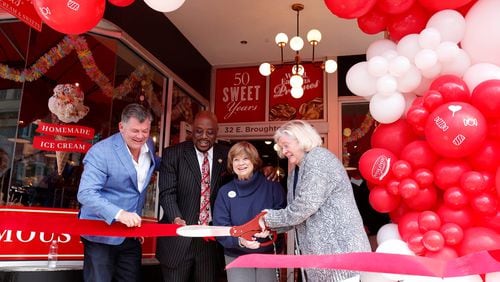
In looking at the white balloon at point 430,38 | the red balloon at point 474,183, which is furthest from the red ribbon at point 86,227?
the white balloon at point 430,38

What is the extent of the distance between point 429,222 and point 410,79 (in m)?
0.73

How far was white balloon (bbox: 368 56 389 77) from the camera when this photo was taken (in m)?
2.32

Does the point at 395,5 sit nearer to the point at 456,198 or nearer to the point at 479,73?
the point at 479,73

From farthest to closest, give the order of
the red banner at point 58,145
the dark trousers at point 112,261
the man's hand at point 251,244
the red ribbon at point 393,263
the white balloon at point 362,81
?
the red banner at point 58,145, the dark trousers at point 112,261, the man's hand at point 251,244, the white balloon at point 362,81, the red ribbon at point 393,263

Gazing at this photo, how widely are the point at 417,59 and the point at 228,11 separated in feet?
12.9

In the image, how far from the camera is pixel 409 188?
2111 mm

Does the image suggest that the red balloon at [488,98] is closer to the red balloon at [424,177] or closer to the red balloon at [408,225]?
the red balloon at [424,177]

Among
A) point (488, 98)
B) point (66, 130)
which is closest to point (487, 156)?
point (488, 98)

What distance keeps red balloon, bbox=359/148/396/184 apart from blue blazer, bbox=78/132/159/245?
1.49 meters

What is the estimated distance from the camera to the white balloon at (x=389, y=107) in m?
2.32

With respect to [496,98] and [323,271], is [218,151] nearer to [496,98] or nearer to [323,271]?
[323,271]

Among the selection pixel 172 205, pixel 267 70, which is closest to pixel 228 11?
pixel 267 70

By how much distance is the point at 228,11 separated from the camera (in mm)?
5777

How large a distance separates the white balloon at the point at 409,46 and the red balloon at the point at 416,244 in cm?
89
